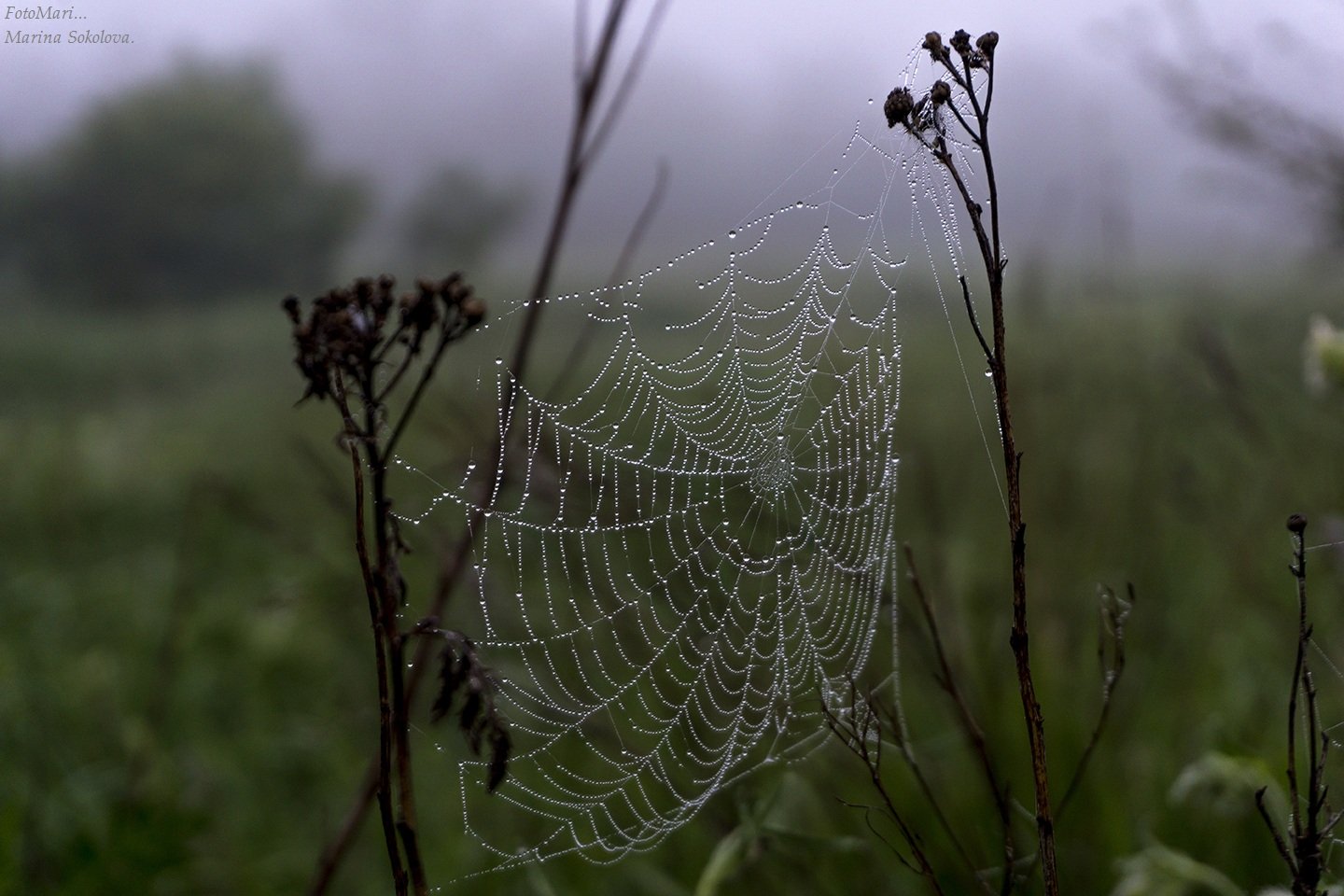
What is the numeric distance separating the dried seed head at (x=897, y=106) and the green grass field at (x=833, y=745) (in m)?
0.49

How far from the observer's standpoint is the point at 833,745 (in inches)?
87.7

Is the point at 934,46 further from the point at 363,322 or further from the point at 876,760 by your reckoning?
the point at 876,760

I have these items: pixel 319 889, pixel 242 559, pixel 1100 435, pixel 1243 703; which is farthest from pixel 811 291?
pixel 1100 435

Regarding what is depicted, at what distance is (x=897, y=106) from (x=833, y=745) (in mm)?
1446

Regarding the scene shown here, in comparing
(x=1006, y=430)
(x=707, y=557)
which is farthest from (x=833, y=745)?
(x=1006, y=430)

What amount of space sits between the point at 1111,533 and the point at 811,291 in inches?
88.5

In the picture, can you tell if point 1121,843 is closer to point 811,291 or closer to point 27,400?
point 811,291

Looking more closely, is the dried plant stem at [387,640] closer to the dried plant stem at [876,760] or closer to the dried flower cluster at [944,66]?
the dried plant stem at [876,760]

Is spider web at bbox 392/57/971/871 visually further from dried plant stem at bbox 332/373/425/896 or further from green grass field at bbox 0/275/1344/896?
dried plant stem at bbox 332/373/425/896

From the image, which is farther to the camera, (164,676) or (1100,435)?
(1100,435)

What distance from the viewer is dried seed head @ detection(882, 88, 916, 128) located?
3.66 feet

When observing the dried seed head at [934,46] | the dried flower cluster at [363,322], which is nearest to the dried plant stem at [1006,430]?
the dried seed head at [934,46]

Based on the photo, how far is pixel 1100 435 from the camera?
17.4ft

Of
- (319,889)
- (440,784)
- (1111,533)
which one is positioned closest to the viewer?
(319,889)
